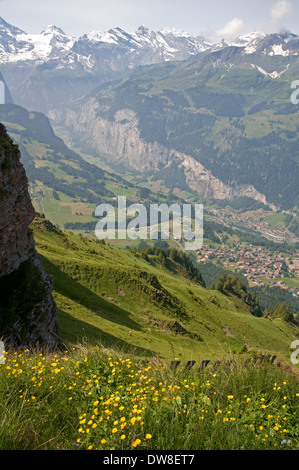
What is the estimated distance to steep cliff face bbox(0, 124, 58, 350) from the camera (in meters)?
26.0

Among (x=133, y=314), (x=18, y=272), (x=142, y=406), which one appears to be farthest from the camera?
(x=133, y=314)

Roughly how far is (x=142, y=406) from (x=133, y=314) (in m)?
51.2

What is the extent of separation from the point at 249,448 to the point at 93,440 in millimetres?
3385

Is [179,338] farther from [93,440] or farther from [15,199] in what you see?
[93,440]

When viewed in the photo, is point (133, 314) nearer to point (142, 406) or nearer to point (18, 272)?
point (18, 272)

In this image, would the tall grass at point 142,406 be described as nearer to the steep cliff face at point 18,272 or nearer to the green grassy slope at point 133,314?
the steep cliff face at point 18,272

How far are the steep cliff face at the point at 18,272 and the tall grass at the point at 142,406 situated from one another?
17.0 metres

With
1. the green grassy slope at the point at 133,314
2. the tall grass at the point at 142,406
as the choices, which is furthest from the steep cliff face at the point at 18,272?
the tall grass at the point at 142,406

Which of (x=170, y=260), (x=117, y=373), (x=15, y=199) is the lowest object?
(x=170, y=260)

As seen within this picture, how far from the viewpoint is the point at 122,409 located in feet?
24.5

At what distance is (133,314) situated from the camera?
5781cm

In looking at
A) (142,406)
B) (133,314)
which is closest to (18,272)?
(142,406)

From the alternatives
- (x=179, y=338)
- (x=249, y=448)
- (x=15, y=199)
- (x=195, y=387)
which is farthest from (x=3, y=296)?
(x=179, y=338)

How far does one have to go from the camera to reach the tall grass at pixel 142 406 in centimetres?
675
